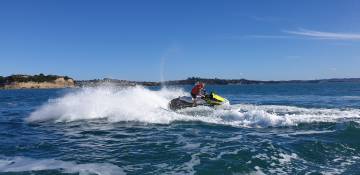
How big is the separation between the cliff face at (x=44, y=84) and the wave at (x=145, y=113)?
505 feet

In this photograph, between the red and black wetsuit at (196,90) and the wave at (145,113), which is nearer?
the wave at (145,113)

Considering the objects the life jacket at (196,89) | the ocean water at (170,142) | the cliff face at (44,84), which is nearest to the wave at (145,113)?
the ocean water at (170,142)

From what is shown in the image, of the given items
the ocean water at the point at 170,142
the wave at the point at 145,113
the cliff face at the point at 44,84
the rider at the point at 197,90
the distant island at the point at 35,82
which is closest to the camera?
the ocean water at the point at 170,142

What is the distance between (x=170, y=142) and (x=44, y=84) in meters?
178

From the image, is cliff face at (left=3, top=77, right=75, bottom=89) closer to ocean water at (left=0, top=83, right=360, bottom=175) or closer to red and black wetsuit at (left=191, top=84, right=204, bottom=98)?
red and black wetsuit at (left=191, top=84, right=204, bottom=98)

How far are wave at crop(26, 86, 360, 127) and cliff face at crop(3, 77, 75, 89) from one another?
15384 cm

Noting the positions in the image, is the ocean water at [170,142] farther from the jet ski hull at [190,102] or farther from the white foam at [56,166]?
the jet ski hull at [190,102]

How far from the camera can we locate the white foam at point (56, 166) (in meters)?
11.8

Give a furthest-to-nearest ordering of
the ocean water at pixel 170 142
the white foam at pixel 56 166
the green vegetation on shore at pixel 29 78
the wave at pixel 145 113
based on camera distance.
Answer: the green vegetation on shore at pixel 29 78 < the wave at pixel 145 113 < the ocean water at pixel 170 142 < the white foam at pixel 56 166

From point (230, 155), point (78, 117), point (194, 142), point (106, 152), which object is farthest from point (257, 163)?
point (78, 117)

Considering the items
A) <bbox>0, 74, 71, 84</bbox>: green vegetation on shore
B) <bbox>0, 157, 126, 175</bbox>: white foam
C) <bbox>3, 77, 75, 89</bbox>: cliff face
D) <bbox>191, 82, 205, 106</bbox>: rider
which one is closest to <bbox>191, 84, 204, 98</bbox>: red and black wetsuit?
<bbox>191, 82, 205, 106</bbox>: rider

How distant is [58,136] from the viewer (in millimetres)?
18141

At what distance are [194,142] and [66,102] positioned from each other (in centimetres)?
1420

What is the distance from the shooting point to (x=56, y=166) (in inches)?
485
